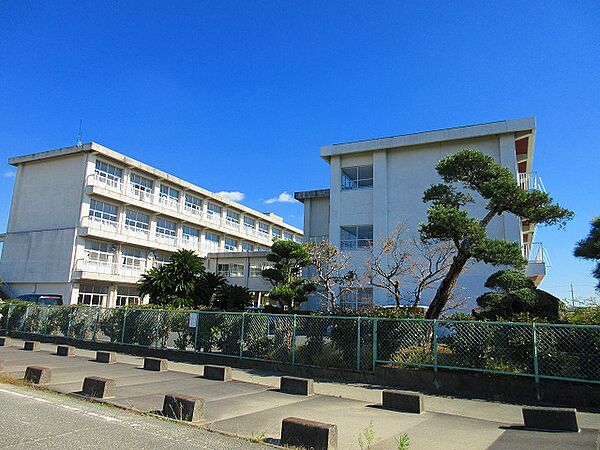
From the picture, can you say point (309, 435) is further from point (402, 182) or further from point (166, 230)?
point (166, 230)

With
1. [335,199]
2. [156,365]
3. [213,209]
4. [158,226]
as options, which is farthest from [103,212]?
[156,365]

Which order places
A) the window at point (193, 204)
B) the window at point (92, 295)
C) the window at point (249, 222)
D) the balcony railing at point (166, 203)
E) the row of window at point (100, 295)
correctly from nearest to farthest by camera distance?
the window at point (92, 295) < the row of window at point (100, 295) < the balcony railing at point (166, 203) < the window at point (193, 204) < the window at point (249, 222)

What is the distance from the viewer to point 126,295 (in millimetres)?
33281

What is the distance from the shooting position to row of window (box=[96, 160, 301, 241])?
31.6 meters

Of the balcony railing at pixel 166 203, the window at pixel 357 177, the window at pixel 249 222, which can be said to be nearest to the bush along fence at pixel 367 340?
the window at pixel 357 177

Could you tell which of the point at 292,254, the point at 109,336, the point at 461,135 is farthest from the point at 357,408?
the point at 461,135

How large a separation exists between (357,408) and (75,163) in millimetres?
29756

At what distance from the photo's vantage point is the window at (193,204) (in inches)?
1559

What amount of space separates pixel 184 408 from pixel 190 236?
112 ft

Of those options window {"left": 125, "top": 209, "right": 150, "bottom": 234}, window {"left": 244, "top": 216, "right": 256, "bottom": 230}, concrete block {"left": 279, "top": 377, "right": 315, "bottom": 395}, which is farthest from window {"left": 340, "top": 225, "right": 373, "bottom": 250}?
window {"left": 244, "top": 216, "right": 256, "bottom": 230}

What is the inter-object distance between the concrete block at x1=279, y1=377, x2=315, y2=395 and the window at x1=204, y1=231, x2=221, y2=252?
33790mm

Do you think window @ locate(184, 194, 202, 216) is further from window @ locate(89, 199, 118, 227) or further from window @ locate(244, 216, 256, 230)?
window @ locate(244, 216, 256, 230)

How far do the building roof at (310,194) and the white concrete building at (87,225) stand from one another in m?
13.2

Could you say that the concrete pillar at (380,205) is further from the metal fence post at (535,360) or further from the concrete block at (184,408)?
the concrete block at (184,408)
